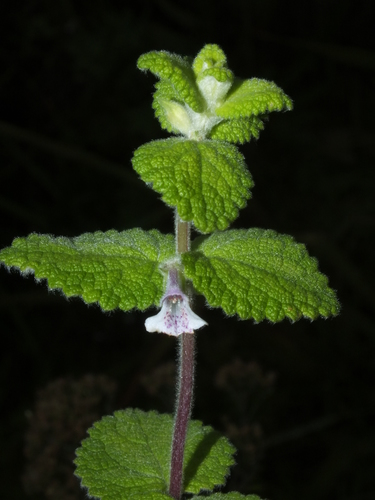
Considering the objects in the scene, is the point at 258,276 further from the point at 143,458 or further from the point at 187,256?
the point at 143,458

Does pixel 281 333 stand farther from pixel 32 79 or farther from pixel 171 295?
pixel 171 295

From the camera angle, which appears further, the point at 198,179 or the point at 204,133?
the point at 204,133

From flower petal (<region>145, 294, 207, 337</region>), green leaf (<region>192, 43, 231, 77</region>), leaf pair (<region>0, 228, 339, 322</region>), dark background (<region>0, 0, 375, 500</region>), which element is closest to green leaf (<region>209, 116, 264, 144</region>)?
green leaf (<region>192, 43, 231, 77</region>)

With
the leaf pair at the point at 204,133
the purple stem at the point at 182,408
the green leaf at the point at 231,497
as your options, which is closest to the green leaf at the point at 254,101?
the leaf pair at the point at 204,133

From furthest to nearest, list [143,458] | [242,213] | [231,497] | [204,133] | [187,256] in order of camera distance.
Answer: [242,213] → [143,458] → [231,497] → [204,133] → [187,256]

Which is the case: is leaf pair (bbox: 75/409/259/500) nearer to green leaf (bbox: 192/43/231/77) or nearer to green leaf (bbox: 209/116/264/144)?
green leaf (bbox: 209/116/264/144)

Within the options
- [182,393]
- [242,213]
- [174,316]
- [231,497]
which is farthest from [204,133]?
[242,213]

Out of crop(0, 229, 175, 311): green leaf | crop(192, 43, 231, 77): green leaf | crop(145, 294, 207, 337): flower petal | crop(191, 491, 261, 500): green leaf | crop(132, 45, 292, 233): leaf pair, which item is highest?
crop(192, 43, 231, 77): green leaf

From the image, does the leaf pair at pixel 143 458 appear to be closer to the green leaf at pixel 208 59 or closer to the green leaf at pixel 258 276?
the green leaf at pixel 258 276
